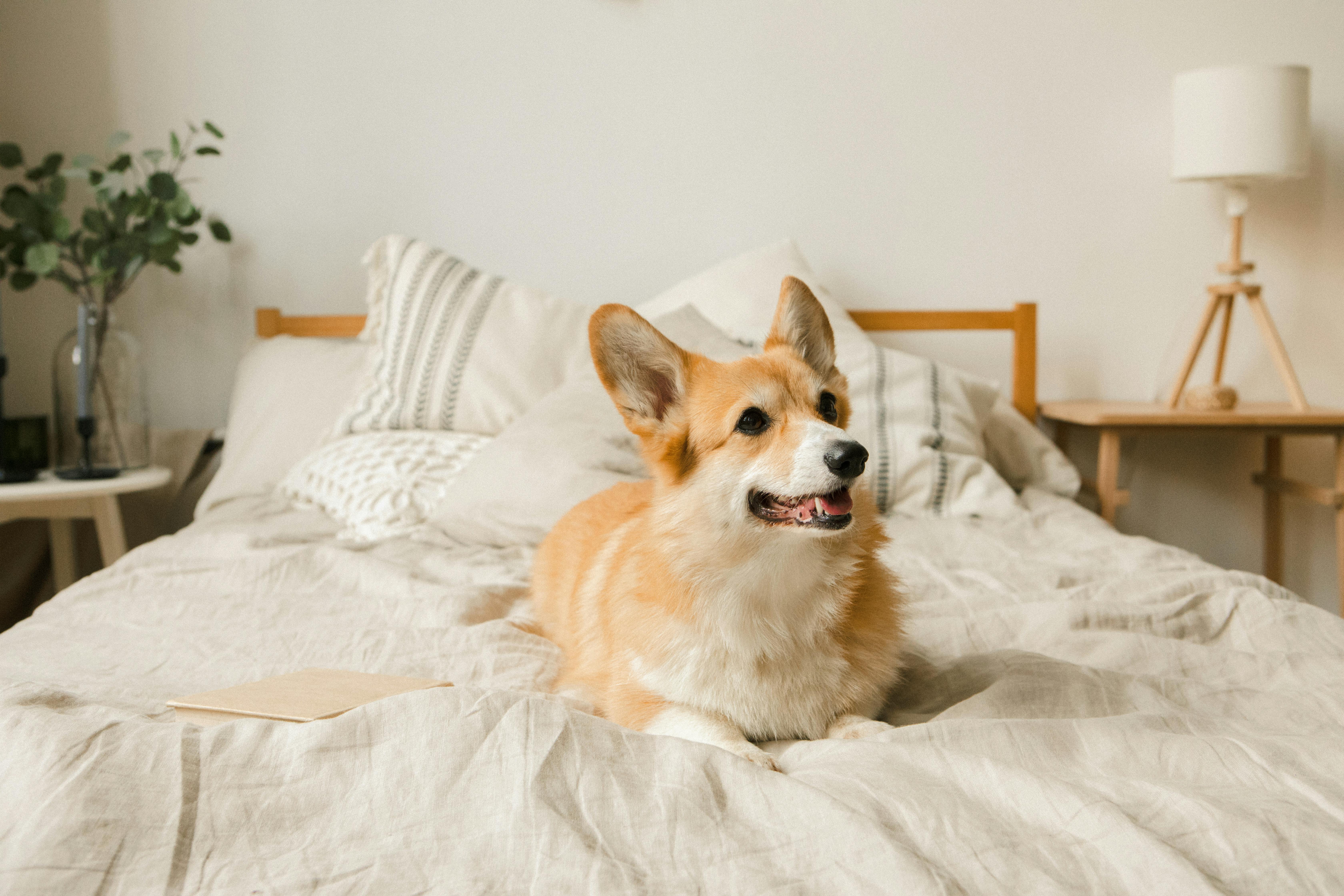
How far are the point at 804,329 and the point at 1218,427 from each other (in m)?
1.71

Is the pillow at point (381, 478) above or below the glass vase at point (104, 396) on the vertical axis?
below

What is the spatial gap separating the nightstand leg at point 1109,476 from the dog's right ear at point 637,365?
169 cm

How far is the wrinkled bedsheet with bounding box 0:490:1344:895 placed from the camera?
0.62 m

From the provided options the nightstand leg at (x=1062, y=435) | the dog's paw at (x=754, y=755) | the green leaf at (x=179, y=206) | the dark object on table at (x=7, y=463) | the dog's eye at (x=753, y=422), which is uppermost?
the green leaf at (x=179, y=206)

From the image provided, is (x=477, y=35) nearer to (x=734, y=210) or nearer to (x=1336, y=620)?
(x=734, y=210)

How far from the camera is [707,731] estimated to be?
91 cm

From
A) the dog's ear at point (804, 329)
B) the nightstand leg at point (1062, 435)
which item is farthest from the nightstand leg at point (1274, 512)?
the dog's ear at point (804, 329)

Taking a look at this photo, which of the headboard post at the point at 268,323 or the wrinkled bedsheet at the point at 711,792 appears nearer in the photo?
the wrinkled bedsheet at the point at 711,792

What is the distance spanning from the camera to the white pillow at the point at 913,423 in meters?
1.99

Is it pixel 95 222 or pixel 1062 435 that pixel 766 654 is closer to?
pixel 1062 435

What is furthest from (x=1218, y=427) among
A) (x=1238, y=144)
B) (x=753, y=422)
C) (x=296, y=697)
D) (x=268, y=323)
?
(x=268, y=323)

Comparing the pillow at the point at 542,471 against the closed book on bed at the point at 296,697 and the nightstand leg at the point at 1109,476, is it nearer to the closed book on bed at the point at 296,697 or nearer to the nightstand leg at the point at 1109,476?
the closed book on bed at the point at 296,697

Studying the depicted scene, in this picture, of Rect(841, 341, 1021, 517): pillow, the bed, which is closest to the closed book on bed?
the bed

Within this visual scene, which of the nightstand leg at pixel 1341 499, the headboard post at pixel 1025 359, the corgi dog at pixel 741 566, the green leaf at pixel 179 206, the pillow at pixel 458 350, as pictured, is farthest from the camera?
the headboard post at pixel 1025 359
